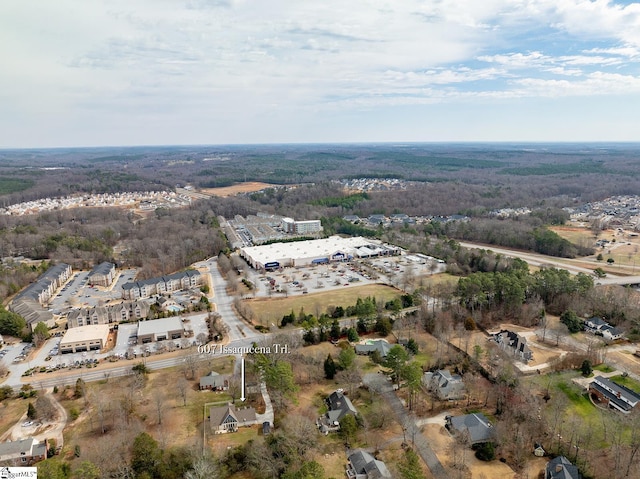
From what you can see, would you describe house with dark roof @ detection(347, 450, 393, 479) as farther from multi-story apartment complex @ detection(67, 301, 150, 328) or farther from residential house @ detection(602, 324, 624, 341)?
multi-story apartment complex @ detection(67, 301, 150, 328)

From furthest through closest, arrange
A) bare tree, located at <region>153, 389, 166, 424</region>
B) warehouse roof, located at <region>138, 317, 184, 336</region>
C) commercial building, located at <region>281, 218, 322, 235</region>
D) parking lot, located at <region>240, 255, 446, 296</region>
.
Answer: commercial building, located at <region>281, 218, 322, 235</region> → parking lot, located at <region>240, 255, 446, 296</region> → warehouse roof, located at <region>138, 317, 184, 336</region> → bare tree, located at <region>153, 389, 166, 424</region>

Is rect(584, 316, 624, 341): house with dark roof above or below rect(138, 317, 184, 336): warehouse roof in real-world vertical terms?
above

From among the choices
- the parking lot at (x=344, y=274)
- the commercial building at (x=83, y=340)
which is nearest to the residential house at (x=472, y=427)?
the parking lot at (x=344, y=274)

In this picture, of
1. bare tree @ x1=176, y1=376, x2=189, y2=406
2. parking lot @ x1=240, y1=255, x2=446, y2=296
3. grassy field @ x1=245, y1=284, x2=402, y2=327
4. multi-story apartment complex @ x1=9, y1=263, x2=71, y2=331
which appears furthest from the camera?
parking lot @ x1=240, y1=255, x2=446, y2=296

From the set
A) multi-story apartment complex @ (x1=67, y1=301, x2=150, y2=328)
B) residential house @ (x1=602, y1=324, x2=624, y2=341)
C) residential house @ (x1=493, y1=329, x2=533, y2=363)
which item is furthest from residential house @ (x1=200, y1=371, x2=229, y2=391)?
residential house @ (x1=602, y1=324, x2=624, y2=341)

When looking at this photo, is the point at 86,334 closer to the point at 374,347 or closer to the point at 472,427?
the point at 374,347
